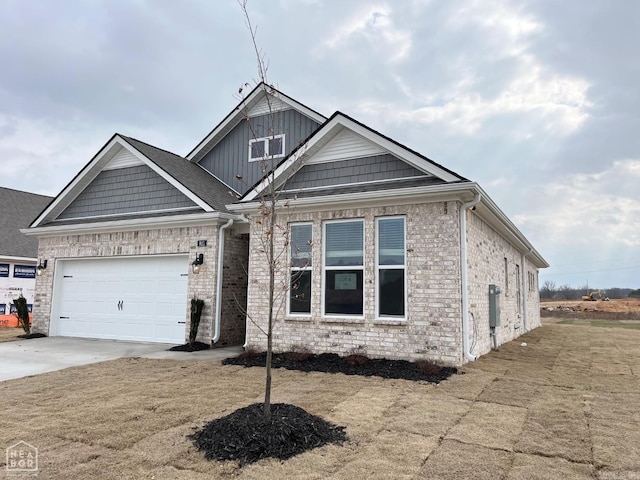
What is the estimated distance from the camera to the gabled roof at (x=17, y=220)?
19344 millimetres

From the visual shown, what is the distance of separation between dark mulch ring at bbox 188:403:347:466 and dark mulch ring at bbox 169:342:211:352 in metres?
5.75

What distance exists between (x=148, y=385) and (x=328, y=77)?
352 inches

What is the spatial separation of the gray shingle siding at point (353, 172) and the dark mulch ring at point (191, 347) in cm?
431

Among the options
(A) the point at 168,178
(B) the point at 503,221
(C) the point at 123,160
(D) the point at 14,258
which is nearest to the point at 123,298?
(A) the point at 168,178

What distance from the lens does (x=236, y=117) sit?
43.7ft

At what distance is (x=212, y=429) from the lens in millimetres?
4258

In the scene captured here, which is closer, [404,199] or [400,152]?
[404,199]

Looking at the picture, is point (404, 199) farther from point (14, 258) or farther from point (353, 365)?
point (14, 258)

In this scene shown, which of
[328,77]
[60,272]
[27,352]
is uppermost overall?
[328,77]

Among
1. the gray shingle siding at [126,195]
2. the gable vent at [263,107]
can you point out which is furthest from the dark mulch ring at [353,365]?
the gable vent at [263,107]

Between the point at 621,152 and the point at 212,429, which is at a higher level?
the point at 621,152

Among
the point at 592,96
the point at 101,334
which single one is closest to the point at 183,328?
the point at 101,334

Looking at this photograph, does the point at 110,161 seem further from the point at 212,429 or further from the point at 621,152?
the point at 621,152

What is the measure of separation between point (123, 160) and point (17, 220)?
12422 millimetres
